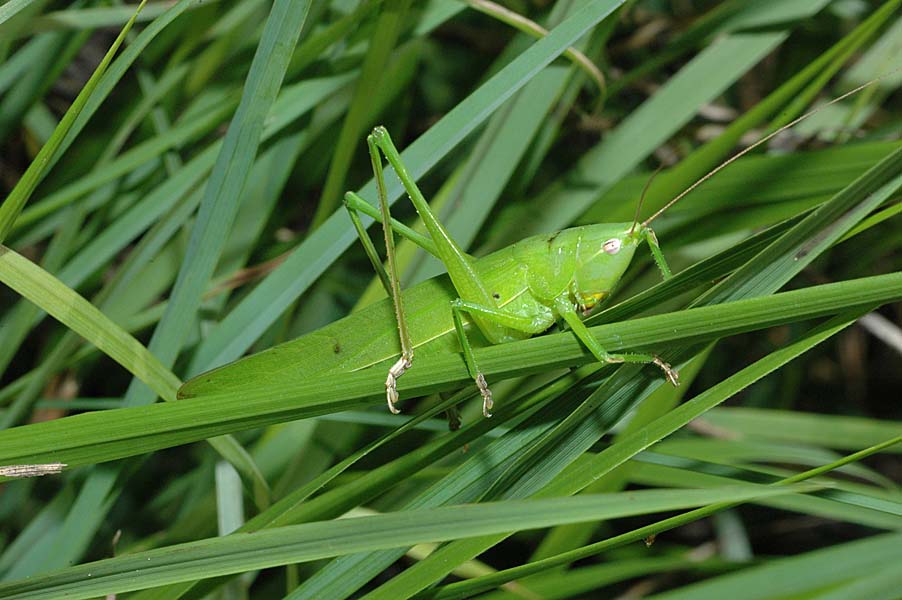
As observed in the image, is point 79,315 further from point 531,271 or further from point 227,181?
point 531,271

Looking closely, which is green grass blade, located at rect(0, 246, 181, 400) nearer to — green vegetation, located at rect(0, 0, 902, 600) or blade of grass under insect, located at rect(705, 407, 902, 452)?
green vegetation, located at rect(0, 0, 902, 600)

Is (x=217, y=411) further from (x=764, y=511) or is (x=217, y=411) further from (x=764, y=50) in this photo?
(x=764, y=511)

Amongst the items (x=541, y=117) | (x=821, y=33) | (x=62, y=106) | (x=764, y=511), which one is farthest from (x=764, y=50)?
(x=62, y=106)

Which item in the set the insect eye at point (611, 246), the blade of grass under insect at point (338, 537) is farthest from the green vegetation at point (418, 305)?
the insect eye at point (611, 246)

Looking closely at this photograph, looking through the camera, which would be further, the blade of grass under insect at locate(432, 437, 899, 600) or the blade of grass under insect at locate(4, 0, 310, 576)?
the blade of grass under insect at locate(4, 0, 310, 576)

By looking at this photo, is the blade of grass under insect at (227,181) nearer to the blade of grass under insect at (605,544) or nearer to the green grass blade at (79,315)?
the green grass blade at (79,315)

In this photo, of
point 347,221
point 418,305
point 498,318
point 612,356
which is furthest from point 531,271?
point 612,356

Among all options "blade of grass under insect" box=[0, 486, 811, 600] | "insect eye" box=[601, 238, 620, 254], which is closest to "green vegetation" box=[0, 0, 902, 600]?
"blade of grass under insect" box=[0, 486, 811, 600]
